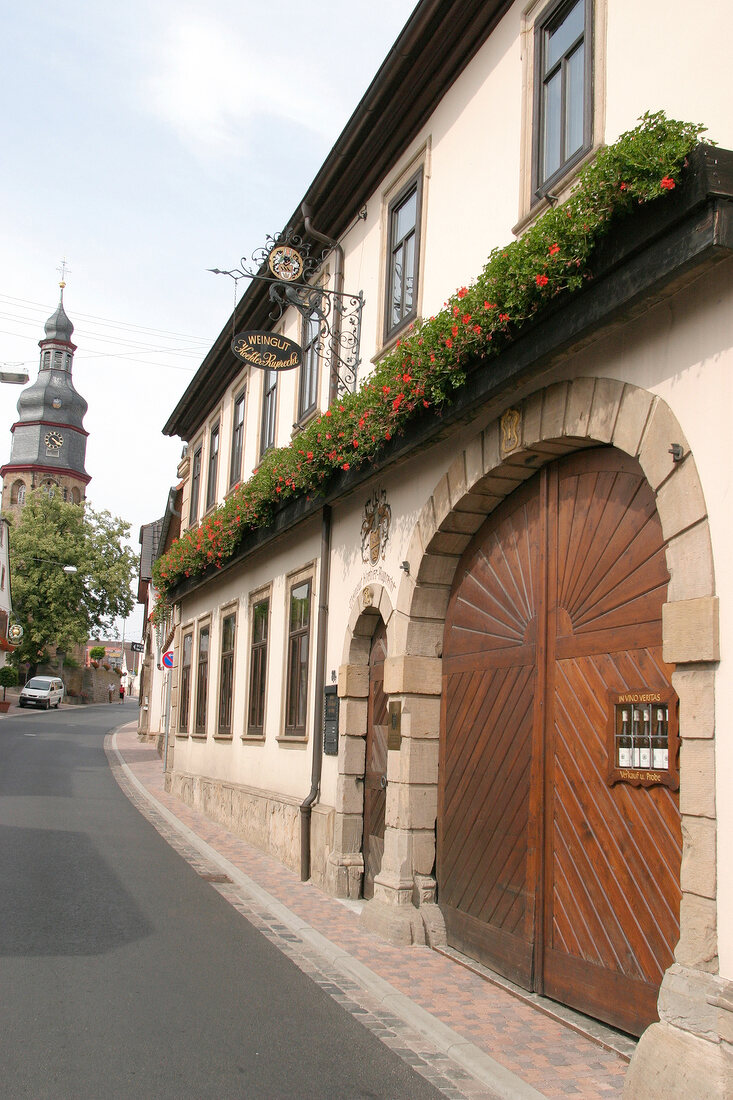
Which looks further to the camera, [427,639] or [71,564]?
[71,564]

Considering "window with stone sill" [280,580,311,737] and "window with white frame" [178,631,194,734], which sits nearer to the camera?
"window with stone sill" [280,580,311,737]

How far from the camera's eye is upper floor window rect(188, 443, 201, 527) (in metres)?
21.4

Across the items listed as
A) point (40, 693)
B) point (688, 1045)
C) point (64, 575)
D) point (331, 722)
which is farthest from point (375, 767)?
point (64, 575)

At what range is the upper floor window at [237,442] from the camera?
17.2 metres

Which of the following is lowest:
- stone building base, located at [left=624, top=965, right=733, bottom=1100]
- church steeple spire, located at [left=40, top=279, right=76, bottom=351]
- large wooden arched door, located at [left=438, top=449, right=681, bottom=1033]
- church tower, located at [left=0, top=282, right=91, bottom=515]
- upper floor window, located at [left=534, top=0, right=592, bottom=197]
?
stone building base, located at [left=624, top=965, right=733, bottom=1100]

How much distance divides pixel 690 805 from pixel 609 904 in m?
1.35

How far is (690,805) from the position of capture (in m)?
4.82

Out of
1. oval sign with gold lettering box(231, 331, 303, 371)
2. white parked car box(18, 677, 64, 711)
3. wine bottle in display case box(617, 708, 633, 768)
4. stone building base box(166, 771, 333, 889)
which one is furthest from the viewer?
white parked car box(18, 677, 64, 711)

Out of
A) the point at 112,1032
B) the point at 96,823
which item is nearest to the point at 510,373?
the point at 112,1032

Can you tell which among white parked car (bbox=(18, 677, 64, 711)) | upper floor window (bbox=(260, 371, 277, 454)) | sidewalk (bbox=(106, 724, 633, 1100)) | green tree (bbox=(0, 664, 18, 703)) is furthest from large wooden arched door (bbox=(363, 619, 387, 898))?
green tree (bbox=(0, 664, 18, 703))

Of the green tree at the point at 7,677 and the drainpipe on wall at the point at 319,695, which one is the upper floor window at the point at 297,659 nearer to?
the drainpipe on wall at the point at 319,695

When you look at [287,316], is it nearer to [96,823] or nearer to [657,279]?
[96,823]

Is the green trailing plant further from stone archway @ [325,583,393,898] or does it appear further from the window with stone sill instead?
the window with stone sill

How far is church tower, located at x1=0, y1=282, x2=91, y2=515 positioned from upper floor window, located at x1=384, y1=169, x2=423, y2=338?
255 feet
